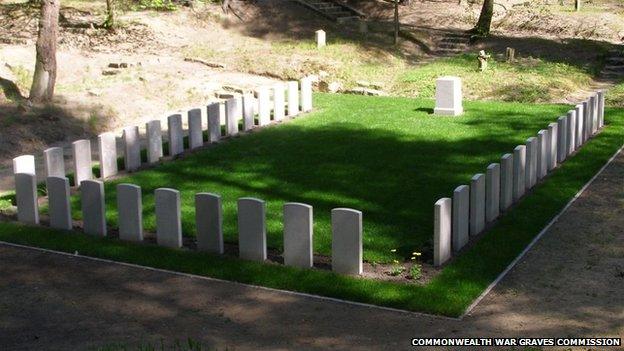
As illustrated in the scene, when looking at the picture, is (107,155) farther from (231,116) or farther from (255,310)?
(255,310)

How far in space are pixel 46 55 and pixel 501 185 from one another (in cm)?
1155

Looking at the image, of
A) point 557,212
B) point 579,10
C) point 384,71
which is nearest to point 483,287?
point 557,212

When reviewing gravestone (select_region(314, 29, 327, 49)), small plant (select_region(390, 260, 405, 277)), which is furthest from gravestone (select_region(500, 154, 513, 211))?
gravestone (select_region(314, 29, 327, 49))

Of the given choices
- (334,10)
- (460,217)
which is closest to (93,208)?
(460,217)

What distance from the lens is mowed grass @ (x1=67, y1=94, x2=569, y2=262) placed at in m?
12.1

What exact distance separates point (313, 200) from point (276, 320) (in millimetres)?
4552

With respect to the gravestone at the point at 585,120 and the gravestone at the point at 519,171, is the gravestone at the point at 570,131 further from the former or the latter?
the gravestone at the point at 519,171

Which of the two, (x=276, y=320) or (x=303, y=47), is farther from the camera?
(x=303, y=47)

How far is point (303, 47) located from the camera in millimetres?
28594

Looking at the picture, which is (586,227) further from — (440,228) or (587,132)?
(587,132)

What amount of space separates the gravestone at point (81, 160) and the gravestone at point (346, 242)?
235 inches

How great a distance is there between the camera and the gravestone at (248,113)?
61.6ft

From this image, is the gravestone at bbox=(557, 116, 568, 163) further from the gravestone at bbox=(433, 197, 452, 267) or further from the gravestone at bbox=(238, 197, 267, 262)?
the gravestone at bbox=(238, 197, 267, 262)

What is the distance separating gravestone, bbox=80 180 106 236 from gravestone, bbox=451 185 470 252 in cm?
443
